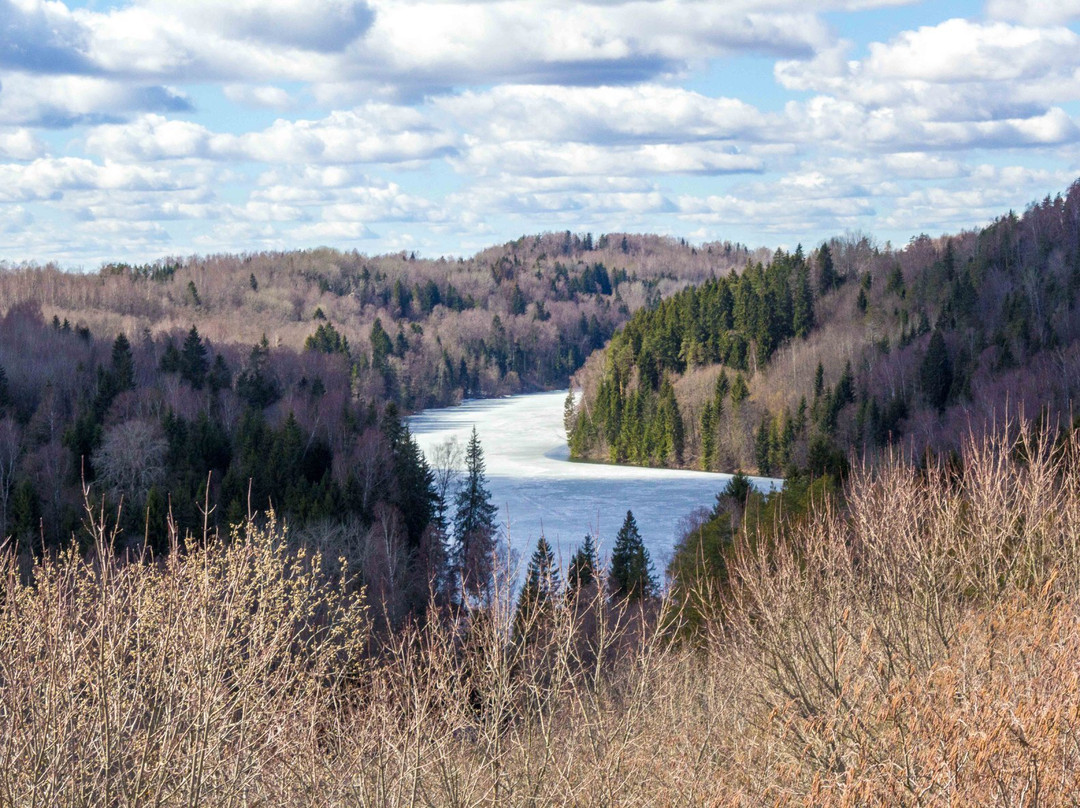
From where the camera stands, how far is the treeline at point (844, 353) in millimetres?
82438

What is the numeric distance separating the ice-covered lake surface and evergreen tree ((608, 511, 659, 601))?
85.9 inches

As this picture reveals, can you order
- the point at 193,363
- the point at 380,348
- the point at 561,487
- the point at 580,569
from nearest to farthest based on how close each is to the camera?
the point at 580,569
the point at 561,487
the point at 193,363
the point at 380,348

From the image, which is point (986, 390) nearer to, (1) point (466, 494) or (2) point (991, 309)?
(2) point (991, 309)

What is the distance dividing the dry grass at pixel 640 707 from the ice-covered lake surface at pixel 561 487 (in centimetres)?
2230

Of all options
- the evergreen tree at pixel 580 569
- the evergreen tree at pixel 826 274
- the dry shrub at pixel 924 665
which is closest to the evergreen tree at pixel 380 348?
the evergreen tree at pixel 826 274

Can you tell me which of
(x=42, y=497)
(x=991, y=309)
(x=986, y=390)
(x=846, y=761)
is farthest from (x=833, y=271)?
(x=846, y=761)

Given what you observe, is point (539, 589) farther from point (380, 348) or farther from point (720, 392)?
point (380, 348)

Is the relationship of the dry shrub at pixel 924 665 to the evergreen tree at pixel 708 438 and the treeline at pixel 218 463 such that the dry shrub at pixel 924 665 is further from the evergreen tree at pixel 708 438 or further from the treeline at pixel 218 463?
the evergreen tree at pixel 708 438

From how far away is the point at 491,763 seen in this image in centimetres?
1023

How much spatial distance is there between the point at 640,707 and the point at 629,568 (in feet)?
89.0

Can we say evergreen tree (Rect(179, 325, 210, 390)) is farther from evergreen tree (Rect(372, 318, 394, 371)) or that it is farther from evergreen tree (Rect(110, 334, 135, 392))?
evergreen tree (Rect(372, 318, 394, 371))

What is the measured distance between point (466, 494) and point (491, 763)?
44140 mm

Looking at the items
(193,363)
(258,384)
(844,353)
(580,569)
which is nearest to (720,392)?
(844,353)

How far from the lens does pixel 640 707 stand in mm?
13359
